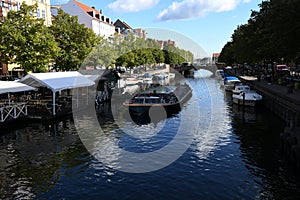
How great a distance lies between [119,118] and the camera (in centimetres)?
3391

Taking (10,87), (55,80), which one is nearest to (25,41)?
(55,80)

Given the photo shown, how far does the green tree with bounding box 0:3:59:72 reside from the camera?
36.6m

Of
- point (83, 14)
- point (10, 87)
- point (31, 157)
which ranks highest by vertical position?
point (83, 14)

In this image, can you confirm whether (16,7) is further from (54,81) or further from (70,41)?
(54,81)

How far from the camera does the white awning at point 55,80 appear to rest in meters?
30.5

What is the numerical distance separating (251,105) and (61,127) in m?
24.5

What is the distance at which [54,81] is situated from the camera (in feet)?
105

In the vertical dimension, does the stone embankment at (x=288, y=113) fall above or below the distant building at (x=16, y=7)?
below

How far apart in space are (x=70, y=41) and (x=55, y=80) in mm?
18646

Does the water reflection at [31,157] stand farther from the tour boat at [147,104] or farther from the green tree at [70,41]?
the green tree at [70,41]

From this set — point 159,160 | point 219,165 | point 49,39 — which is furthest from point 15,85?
point 219,165

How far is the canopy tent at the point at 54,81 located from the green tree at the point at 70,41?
40.5 feet

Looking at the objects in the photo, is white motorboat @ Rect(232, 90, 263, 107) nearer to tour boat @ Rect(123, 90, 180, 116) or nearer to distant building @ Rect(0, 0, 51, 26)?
tour boat @ Rect(123, 90, 180, 116)

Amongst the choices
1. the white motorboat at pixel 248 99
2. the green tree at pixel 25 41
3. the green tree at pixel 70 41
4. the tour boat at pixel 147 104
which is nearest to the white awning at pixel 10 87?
the green tree at pixel 25 41
